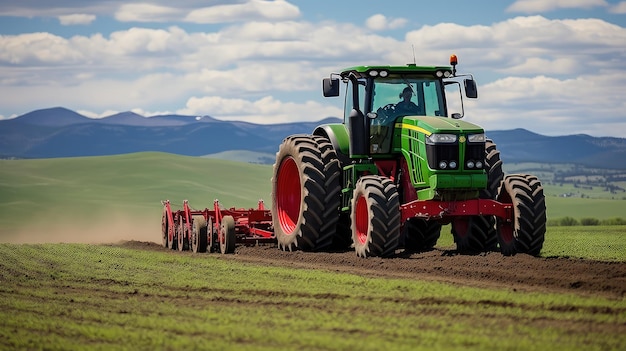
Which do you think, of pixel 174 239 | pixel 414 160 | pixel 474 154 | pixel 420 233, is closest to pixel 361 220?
pixel 414 160

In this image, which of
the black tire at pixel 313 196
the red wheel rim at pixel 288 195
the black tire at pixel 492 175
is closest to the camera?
the black tire at pixel 492 175

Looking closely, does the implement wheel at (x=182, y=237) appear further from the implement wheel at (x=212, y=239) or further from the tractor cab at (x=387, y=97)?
the tractor cab at (x=387, y=97)

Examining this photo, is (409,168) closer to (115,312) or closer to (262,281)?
(262,281)

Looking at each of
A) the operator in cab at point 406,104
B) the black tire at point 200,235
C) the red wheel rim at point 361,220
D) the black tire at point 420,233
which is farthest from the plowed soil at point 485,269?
the operator in cab at point 406,104

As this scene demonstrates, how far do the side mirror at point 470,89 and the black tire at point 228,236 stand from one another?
5.32 m

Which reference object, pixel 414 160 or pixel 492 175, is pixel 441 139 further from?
pixel 492 175

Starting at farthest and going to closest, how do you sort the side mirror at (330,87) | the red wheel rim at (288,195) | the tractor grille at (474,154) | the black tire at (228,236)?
the red wheel rim at (288,195)
the black tire at (228,236)
the side mirror at (330,87)
the tractor grille at (474,154)

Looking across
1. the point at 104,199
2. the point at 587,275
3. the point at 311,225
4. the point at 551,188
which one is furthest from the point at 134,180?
the point at 551,188

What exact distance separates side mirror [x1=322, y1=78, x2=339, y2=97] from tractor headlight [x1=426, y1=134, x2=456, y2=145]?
2.10 metres

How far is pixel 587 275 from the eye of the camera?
47.8 ft

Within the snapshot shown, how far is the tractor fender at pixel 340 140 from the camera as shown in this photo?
19422mm

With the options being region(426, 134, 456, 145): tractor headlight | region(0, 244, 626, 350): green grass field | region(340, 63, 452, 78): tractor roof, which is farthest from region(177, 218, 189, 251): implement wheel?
region(426, 134, 456, 145): tractor headlight

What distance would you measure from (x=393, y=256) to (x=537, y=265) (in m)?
2.66

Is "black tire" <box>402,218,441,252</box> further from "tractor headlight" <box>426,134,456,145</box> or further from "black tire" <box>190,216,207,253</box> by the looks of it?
"black tire" <box>190,216,207,253</box>
